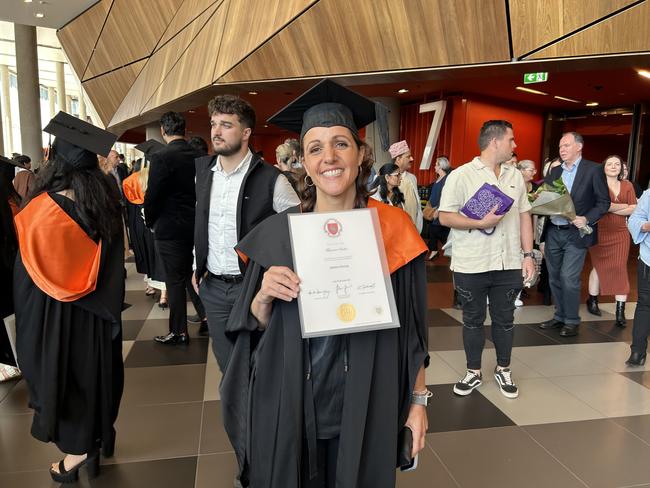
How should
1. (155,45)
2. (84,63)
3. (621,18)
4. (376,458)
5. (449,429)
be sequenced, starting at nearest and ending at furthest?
(376,458) < (449,429) < (621,18) < (155,45) < (84,63)

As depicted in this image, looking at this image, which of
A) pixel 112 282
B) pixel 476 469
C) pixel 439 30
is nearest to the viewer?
pixel 112 282

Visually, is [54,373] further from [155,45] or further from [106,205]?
[155,45]

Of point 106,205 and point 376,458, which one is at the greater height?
point 106,205

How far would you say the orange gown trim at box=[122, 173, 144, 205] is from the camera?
5.19 meters

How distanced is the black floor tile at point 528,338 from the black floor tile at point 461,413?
1274mm

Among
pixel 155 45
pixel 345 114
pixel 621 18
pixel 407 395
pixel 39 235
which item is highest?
pixel 155 45

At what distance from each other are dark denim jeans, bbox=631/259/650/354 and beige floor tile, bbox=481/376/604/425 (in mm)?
899

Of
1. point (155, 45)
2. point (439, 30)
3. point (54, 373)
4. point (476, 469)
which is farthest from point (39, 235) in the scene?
point (155, 45)

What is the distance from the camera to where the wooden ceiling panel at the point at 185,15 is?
28.5ft

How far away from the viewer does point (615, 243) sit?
200 inches

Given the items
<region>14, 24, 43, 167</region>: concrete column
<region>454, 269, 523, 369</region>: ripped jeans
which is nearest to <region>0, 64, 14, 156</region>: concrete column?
<region>14, 24, 43, 167</region>: concrete column

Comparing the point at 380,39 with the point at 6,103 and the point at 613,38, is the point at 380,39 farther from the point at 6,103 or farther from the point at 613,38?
the point at 6,103

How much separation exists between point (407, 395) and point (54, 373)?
5.53 feet

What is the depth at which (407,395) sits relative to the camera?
1424 millimetres
